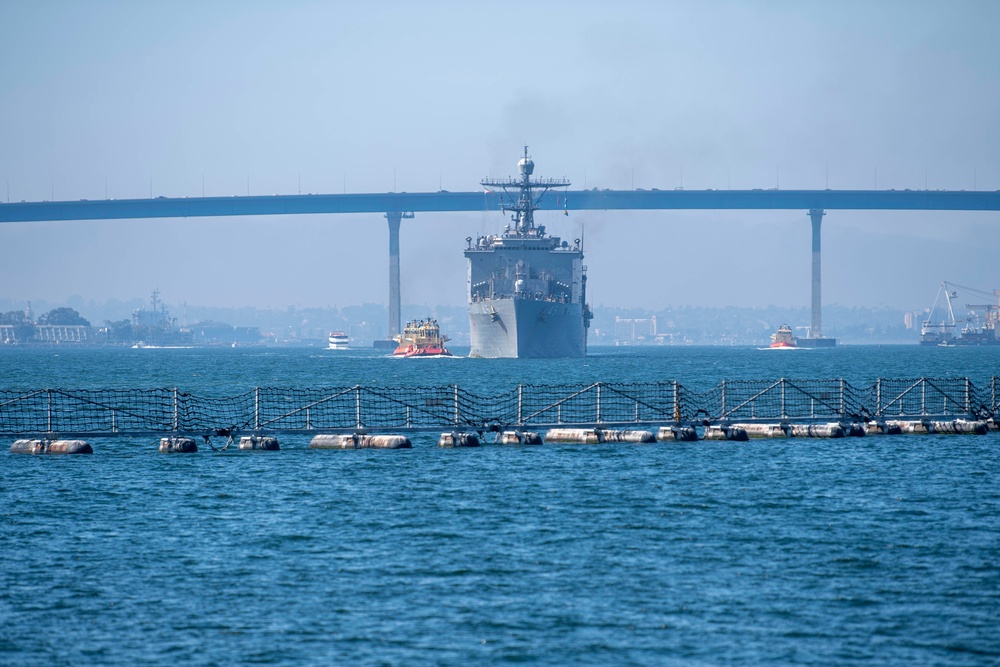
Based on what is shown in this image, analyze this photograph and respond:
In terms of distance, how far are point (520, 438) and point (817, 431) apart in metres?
9.81

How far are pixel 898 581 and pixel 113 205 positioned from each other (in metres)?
167

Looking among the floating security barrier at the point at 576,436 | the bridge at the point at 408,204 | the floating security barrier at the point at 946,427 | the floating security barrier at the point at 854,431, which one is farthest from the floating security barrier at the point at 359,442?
the bridge at the point at 408,204

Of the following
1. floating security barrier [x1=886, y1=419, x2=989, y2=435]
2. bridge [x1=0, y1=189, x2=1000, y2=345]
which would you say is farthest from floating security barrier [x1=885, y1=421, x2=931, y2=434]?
bridge [x1=0, y1=189, x2=1000, y2=345]

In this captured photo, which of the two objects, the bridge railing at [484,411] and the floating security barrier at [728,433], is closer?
the bridge railing at [484,411]

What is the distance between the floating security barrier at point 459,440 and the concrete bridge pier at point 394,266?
5546 inches

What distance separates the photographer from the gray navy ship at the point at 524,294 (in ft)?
381

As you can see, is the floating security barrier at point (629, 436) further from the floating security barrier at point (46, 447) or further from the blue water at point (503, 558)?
the floating security barrier at point (46, 447)

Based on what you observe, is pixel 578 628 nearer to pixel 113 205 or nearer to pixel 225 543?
pixel 225 543

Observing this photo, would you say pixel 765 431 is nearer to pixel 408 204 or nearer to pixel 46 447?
pixel 46 447

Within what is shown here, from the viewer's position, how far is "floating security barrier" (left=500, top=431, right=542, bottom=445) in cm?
3994

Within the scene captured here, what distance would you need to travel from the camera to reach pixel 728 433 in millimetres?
41938

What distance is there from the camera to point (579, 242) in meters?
129

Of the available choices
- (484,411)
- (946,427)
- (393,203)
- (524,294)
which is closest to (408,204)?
(393,203)

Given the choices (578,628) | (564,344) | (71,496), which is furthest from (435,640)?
(564,344)
